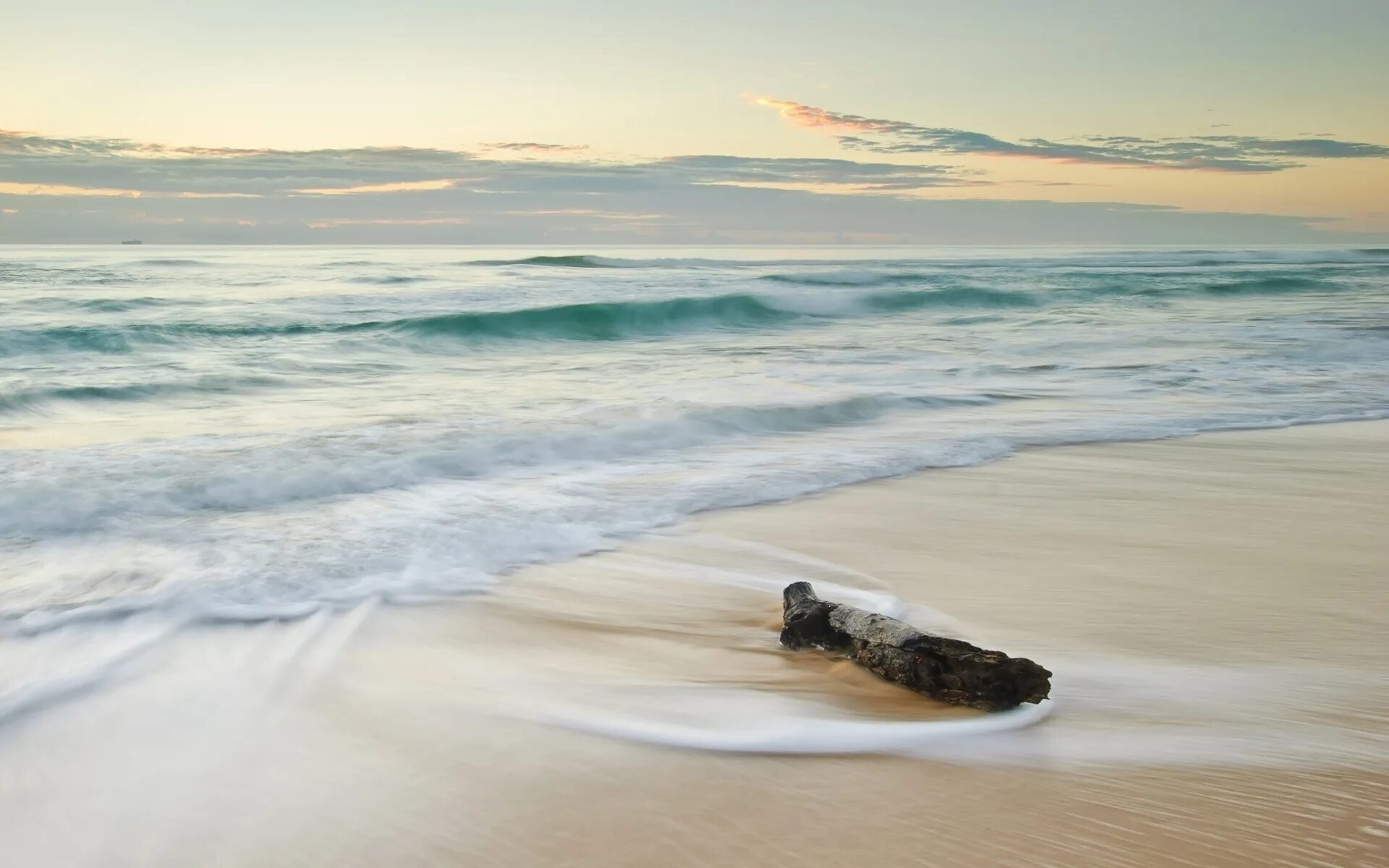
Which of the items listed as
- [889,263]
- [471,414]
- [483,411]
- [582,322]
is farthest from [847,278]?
[471,414]

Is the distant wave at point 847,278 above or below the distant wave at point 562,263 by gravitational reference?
above

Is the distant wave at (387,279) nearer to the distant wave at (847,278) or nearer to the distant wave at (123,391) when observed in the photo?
the distant wave at (847,278)

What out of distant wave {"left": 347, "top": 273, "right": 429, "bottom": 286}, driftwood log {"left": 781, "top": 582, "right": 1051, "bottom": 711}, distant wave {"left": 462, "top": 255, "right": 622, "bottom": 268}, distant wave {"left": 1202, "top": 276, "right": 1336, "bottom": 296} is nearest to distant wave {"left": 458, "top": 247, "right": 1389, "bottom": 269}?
distant wave {"left": 462, "top": 255, "right": 622, "bottom": 268}

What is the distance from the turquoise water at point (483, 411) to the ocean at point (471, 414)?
0.03 metres

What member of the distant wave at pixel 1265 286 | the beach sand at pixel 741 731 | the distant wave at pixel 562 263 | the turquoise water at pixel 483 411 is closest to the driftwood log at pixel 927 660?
the beach sand at pixel 741 731

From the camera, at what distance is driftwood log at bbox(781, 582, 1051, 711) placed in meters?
2.51

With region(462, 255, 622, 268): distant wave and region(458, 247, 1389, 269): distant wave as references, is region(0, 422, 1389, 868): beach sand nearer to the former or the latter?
region(458, 247, 1389, 269): distant wave

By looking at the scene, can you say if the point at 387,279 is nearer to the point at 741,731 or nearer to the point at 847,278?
the point at 847,278

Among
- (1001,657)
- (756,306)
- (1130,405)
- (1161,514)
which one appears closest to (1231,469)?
(1161,514)

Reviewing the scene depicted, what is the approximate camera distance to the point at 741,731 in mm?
2510

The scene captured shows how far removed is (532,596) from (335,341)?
37.3 ft

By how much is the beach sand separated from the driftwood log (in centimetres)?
6

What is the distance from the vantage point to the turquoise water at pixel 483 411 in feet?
14.2

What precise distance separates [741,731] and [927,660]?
51 centimetres
